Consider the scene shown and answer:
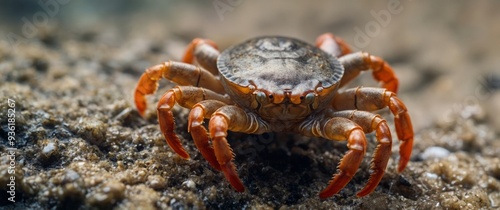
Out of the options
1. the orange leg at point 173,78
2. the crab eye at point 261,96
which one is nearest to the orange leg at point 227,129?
the crab eye at point 261,96

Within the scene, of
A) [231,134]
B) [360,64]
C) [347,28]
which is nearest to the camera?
[231,134]

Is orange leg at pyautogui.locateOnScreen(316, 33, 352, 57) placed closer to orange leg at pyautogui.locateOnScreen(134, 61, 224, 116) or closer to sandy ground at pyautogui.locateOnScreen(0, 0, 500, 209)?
sandy ground at pyautogui.locateOnScreen(0, 0, 500, 209)

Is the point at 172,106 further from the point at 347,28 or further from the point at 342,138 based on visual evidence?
the point at 347,28

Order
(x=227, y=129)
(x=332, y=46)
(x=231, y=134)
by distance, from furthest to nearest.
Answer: (x=332, y=46), (x=231, y=134), (x=227, y=129)

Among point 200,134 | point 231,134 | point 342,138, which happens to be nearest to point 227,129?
point 200,134

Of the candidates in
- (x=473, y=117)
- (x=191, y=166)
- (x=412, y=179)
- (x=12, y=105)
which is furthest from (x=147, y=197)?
(x=473, y=117)

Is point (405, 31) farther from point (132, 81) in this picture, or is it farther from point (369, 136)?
point (132, 81)

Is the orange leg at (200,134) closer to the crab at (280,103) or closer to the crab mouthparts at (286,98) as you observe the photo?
the crab at (280,103)
